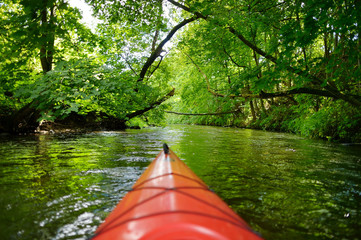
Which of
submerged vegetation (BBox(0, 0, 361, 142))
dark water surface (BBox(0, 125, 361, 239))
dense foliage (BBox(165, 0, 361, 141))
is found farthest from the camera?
dense foliage (BBox(165, 0, 361, 141))

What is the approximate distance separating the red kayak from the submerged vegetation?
2.77m

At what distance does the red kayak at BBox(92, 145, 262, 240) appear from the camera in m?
1.13

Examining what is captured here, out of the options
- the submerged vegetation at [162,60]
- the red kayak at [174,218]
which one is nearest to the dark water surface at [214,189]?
the red kayak at [174,218]

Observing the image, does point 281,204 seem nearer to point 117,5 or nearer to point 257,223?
point 257,223

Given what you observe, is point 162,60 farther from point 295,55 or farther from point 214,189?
point 214,189

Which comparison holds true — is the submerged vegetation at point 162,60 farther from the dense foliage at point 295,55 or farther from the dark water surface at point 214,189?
the dark water surface at point 214,189

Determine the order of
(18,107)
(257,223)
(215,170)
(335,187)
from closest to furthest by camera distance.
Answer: (257,223)
(335,187)
(215,170)
(18,107)

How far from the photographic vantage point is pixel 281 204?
2.60m

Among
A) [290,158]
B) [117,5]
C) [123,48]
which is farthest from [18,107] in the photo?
[290,158]

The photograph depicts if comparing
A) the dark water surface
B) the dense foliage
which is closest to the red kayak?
the dark water surface

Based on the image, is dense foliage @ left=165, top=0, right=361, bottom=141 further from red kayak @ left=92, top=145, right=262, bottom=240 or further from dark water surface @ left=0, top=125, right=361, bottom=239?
red kayak @ left=92, top=145, right=262, bottom=240

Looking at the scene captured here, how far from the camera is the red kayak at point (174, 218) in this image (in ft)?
3.70

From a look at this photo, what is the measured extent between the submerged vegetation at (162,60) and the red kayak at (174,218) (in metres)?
2.77

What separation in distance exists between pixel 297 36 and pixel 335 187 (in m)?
2.94
